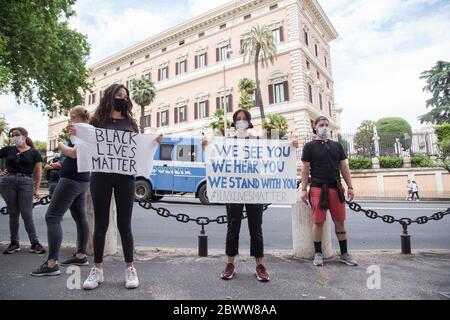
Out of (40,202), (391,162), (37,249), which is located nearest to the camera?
(37,249)

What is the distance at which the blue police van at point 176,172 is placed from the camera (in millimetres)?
12602

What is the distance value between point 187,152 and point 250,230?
9.63 metres

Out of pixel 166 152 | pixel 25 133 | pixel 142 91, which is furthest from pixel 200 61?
pixel 25 133

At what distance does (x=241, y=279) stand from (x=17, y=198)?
3.57m

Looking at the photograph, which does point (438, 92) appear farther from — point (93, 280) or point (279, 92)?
point (93, 280)

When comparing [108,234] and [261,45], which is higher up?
[261,45]

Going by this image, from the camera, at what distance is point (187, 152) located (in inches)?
512

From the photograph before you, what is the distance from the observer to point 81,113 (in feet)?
12.5

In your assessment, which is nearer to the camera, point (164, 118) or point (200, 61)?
point (200, 61)

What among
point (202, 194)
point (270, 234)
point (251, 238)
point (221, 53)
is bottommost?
point (270, 234)

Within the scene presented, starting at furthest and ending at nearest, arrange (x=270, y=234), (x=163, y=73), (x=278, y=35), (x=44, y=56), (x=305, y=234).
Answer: (x=163, y=73) → (x=278, y=35) → (x=44, y=56) → (x=270, y=234) → (x=305, y=234)

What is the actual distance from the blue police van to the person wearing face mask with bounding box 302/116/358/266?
27.7ft

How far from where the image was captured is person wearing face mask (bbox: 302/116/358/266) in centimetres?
416

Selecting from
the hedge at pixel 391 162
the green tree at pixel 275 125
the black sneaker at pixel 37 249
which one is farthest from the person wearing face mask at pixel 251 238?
the hedge at pixel 391 162
